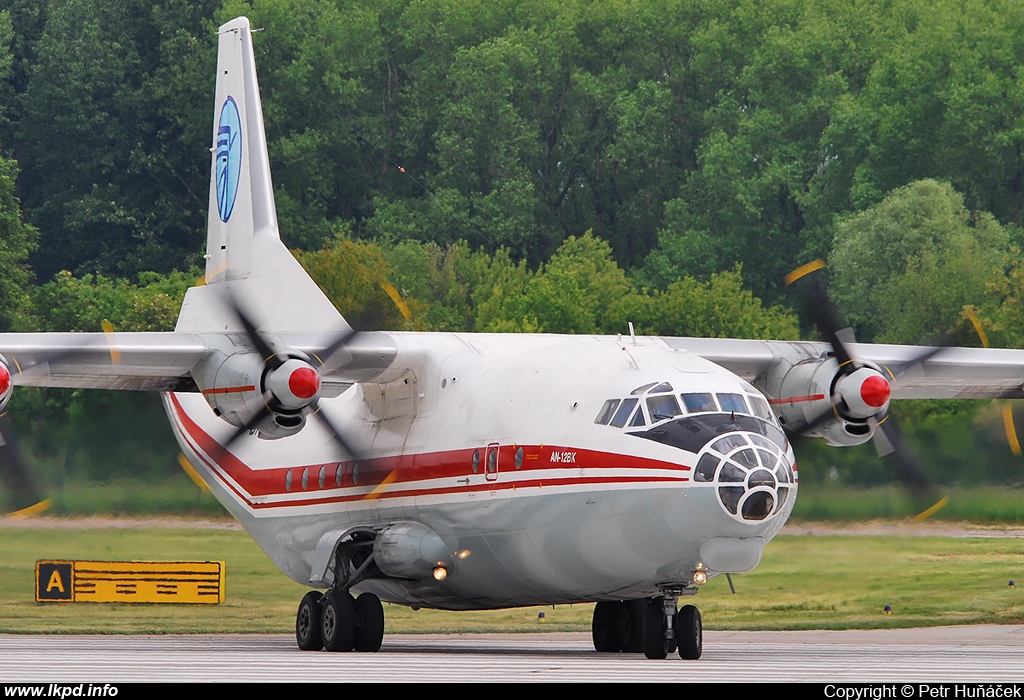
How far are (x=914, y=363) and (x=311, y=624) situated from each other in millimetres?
8510

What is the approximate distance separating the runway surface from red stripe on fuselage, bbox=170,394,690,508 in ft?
6.45

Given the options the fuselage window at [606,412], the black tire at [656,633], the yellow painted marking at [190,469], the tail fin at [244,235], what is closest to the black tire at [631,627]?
the black tire at [656,633]

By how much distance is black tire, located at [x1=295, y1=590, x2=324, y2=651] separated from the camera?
72.6 ft

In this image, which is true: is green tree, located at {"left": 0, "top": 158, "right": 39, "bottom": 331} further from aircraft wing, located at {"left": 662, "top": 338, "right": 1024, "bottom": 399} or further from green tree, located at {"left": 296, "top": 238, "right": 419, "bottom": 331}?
aircraft wing, located at {"left": 662, "top": 338, "right": 1024, "bottom": 399}

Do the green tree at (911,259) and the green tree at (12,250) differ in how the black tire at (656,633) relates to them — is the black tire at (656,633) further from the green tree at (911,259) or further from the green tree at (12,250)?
the green tree at (12,250)

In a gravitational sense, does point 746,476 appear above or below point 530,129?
below

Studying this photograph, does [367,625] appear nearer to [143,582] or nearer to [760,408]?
[760,408]

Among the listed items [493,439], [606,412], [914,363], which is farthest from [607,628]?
[914,363]

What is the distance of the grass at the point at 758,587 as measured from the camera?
28469 millimetres

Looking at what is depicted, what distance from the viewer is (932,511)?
28.9m

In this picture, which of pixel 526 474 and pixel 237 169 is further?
pixel 237 169

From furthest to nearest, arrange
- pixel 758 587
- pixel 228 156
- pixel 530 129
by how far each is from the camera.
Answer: pixel 530 129
pixel 758 587
pixel 228 156

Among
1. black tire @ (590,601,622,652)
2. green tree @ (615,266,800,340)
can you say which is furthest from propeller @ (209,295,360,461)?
green tree @ (615,266,800,340)

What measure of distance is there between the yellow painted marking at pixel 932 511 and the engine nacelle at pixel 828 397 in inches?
229
